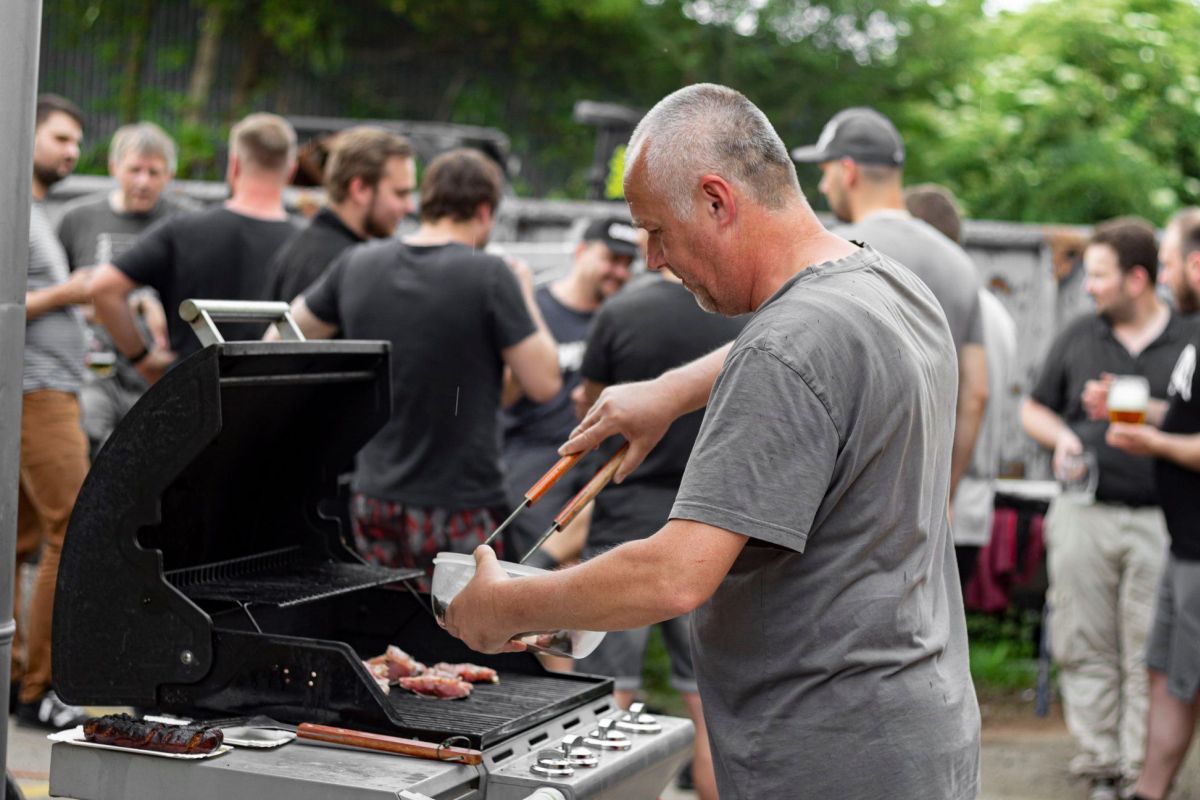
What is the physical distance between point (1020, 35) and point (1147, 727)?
39.7 ft

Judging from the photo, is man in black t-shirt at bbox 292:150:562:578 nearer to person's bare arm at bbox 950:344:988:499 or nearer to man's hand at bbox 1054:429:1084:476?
person's bare arm at bbox 950:344:988:499

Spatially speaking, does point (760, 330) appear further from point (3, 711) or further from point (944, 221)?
point (944, 221)

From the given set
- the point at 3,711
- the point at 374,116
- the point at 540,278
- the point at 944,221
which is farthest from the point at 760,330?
the point at 374,116

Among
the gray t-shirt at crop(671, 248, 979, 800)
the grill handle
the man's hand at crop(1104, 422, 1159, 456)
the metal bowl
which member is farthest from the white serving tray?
the man's hand at crop(1104, 422, 1159, 456)

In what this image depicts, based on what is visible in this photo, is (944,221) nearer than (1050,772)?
Yes

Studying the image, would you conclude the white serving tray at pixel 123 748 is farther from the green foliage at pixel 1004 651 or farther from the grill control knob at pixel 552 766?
the green foliage at pixel 1004 651

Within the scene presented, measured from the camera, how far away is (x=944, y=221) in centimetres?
556

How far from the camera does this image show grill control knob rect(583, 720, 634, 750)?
108 inches

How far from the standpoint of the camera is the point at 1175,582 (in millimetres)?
5047

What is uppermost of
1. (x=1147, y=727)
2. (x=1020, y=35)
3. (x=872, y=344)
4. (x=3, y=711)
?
(x=1020, y=35)

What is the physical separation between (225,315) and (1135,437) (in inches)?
132

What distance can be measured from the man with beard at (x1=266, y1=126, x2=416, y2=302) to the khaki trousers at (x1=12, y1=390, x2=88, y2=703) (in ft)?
3.11

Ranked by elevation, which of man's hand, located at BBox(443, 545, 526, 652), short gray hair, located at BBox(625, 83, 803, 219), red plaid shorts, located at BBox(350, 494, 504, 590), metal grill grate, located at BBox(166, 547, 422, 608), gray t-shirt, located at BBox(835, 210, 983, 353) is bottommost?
red plaid shorts, located at BBox(350, 494, 504, 590)

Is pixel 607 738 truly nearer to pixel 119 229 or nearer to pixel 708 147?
pixel 708 147
